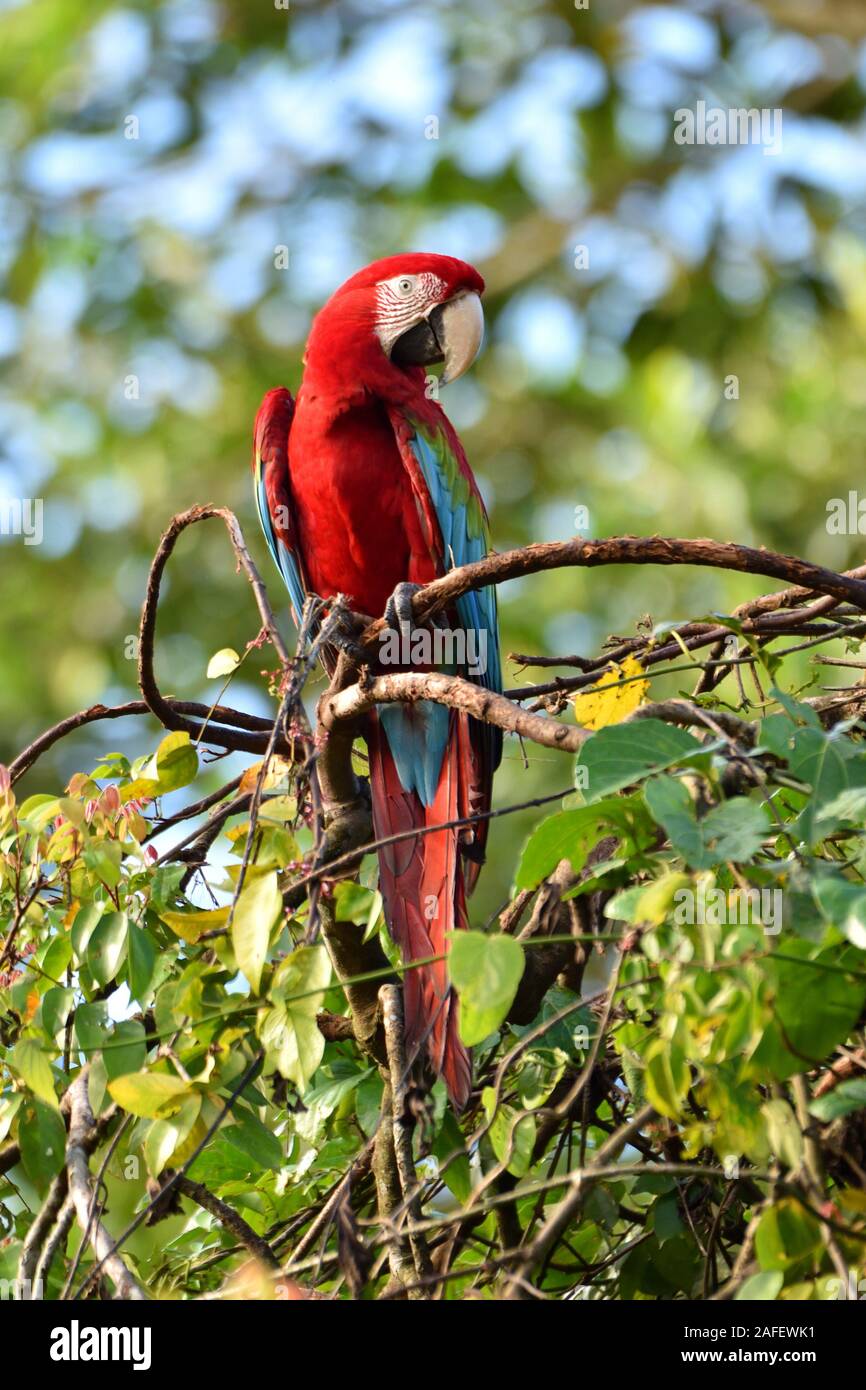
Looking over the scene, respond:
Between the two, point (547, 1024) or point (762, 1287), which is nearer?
point (762, 1287)

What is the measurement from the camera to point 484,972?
101cm

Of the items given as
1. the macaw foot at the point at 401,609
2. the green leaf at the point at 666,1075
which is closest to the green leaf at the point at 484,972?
the green leaf at the point at 666,1075

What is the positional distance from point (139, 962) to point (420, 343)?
166 centimetres

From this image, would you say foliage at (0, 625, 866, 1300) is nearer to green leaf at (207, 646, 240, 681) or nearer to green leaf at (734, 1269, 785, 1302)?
green leaf at (734, 1269, 785, 1302)

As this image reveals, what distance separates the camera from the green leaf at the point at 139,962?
1317 mm

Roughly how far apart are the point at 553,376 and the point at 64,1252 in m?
5.41

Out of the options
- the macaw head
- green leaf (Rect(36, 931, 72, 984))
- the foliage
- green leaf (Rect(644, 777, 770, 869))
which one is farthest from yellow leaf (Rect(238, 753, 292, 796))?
the macaw head

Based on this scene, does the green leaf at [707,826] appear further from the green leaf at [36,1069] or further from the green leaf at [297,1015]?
the green leaf at [36,1069]

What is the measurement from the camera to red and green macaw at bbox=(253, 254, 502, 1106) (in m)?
2.20

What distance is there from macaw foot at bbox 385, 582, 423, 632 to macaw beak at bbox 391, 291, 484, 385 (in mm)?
879

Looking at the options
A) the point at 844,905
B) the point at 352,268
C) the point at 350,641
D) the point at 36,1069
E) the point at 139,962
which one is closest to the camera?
the point at 844,905

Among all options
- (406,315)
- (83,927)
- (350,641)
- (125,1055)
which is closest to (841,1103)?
(125,1055)

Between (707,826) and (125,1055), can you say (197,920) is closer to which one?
(125,1055)
